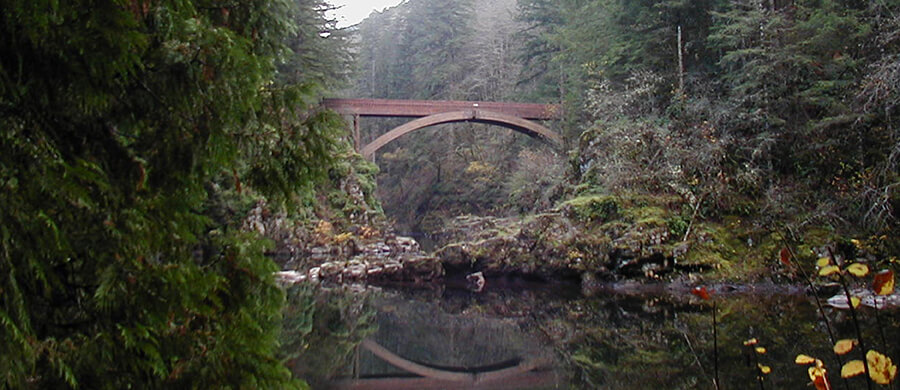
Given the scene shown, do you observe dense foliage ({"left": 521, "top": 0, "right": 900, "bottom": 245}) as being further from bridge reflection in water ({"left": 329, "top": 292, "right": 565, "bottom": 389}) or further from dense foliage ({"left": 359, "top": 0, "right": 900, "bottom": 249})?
bridge reflection in water ({"left": 329, "top": 292, "right": 565, "bottom": 389})

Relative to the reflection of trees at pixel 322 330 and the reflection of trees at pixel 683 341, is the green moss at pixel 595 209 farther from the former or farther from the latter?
the reflection of trees at pixel 322 330

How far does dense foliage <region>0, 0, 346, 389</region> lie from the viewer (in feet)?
4.47

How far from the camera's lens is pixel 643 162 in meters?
12.8

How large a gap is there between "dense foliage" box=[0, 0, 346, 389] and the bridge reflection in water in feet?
11.1

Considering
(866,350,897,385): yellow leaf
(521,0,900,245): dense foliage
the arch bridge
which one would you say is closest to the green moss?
(521,0,900,245): dense foliage

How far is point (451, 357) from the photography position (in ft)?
20.4

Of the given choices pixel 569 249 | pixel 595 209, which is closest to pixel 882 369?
pixel 569 249

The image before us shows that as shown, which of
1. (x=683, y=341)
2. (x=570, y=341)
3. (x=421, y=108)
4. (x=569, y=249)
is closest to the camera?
(x=683, y=341)

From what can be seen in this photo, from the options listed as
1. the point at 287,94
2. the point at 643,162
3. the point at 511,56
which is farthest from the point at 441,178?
the point at 287,94

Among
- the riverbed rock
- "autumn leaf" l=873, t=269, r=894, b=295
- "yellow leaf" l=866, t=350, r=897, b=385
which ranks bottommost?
the riverbed rock

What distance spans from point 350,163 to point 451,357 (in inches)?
558

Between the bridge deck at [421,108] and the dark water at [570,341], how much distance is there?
11.1 metres

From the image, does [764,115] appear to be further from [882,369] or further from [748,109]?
A: [882,369]

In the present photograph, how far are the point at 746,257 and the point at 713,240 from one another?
62 centimetres
